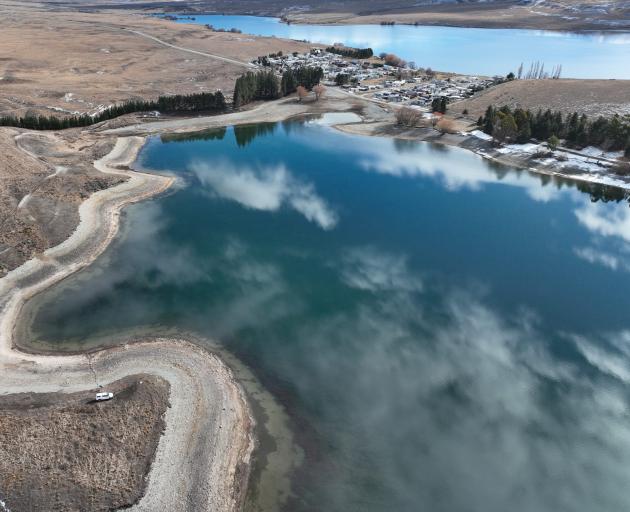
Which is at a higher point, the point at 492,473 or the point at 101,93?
the point at 101,93

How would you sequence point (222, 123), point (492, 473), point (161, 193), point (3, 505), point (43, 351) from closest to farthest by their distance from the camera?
1. point (3, 505)
2. point (492, 473)
3. point (43, 351)
4. point (161, 193)
5. point (222, 123)

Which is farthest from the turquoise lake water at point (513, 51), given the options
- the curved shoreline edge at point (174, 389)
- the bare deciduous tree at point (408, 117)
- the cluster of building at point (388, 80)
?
the curved shoreline edge at point (174, 389)

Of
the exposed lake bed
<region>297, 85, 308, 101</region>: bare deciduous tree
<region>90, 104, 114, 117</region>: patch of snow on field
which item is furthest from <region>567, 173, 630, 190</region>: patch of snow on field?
<region>90, 104, 114, 117</region>: patch of snow on field

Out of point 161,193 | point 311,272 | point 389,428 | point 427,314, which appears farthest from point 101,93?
point 389,428

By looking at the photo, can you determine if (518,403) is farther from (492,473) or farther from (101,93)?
(101,93)

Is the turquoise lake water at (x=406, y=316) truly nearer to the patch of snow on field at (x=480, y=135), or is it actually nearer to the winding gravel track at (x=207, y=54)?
the patch of snow on field at (x=480, y=135)

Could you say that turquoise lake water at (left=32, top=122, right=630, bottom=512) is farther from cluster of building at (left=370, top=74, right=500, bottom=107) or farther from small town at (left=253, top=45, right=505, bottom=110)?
small town at (left=253, top=45, right=505, bottom=110)
